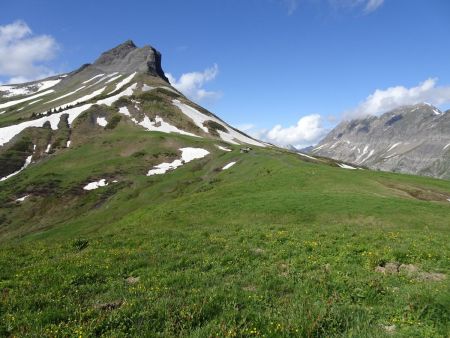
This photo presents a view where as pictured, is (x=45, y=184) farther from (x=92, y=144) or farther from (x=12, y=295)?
(x=12, y=295)

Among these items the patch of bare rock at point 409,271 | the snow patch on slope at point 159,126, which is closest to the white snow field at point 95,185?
the snow patch on slope at point 159,126

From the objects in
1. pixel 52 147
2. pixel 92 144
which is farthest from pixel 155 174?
pixel 52 147

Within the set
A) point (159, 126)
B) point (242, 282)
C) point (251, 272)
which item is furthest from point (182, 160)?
point (242, 282)

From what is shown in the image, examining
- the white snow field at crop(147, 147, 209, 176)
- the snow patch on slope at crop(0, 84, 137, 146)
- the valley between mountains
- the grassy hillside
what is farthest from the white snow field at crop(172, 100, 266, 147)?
the grassy hillside

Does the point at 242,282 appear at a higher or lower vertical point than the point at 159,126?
lower

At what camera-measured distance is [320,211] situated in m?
42.8

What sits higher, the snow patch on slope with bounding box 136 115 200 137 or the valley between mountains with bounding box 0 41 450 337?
the snow patch on slope with bounding box 136 115 200 137

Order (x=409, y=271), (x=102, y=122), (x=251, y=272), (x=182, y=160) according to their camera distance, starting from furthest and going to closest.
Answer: (x=102, y=122), (x=182, y=160), (x=409, y=271), (x=251, y=272)

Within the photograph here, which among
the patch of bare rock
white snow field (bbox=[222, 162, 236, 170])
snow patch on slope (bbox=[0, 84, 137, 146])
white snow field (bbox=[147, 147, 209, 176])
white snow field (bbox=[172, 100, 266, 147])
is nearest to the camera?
the patch of bare rock

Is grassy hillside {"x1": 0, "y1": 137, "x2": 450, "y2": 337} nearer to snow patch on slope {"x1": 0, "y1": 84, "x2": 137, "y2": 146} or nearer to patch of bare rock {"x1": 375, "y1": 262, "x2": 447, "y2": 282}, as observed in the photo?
patch of bare rock {"x1": 375, "y1": 262, "x2": 447, "y2": 282}

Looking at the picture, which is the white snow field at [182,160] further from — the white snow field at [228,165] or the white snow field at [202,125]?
the white snow field at [202,125]

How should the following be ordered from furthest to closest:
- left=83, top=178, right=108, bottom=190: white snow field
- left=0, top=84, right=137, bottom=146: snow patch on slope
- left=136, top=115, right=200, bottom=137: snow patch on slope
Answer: left=136, top=115, right=200, bottom=137: snow patch on slope < left=0, top=84, right=137, bottom=146: snow patch on slope < left=83, top=178, right=108, bottom=190: white snow field

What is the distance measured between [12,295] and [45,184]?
9108cm

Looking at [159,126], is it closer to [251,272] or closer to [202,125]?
[202,125]
